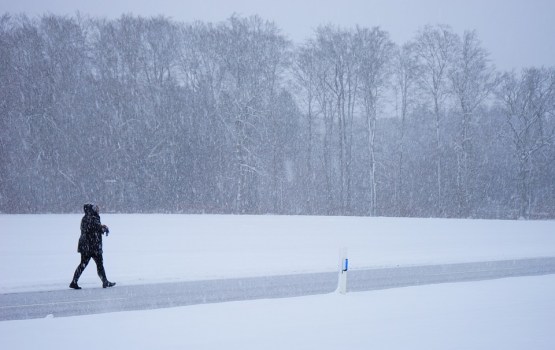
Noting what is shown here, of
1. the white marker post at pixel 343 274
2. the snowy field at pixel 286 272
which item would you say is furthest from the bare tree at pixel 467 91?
the white marker post at pixel 343 274

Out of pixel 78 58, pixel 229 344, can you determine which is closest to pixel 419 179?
pixel 78 58

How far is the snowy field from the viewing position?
758cm

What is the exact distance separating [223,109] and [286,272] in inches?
1120

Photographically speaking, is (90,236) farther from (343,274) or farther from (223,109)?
(223,109)

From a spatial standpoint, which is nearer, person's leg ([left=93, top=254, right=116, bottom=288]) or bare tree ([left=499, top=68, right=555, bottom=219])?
person's leg ([left=93, top=254, right=116, bottom=288])

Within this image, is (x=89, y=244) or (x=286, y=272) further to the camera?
(x=286, y=272)

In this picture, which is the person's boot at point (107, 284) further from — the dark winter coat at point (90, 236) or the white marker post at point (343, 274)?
the white marker post at point (343, 274)

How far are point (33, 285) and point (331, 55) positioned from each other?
111ft

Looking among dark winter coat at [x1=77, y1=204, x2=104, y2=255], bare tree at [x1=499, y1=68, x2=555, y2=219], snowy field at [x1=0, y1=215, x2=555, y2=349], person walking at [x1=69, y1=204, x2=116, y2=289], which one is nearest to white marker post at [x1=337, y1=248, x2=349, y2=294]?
snowy field at [x1=0, y1=215, x2=555, y2=349]

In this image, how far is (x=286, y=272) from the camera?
16156 mm

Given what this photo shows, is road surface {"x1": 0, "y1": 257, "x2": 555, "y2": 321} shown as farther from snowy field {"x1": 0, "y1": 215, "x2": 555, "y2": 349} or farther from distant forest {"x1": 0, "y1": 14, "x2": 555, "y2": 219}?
distant forest {"x1": 0, "y1": 14, "x2": 555, "y2": 219}

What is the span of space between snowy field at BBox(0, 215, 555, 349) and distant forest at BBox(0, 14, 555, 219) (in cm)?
886

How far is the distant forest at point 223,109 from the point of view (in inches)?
1511

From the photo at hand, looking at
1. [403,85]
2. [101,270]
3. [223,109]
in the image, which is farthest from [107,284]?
[403,85]
